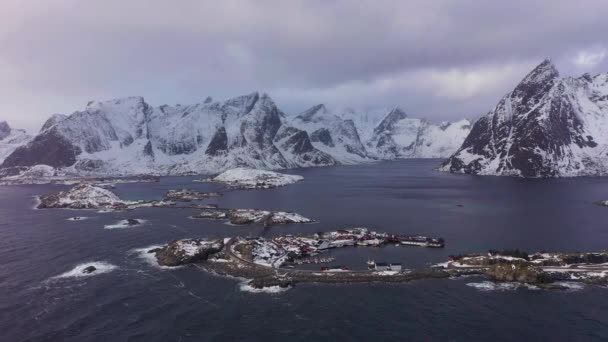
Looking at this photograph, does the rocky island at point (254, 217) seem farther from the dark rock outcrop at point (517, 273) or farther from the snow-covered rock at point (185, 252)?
the dark rock outcrop at point (517, 273)

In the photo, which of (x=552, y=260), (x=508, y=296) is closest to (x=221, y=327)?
(x=508, y=296)

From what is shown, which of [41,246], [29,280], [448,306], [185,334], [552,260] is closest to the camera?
[185,334]

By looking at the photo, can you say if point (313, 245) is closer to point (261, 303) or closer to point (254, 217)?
point (261, 303)

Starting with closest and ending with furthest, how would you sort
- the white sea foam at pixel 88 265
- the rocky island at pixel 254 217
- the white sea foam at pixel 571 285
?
the white sea foam at pixel 571 285 < the white sea foam at pixel 88 265 < the rocky island at pixel 254 217

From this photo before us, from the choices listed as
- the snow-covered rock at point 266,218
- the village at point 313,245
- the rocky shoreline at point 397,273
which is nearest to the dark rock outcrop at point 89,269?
the rocky shoreline at point 397,273

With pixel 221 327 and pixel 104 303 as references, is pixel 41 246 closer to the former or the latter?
pixel 104 303

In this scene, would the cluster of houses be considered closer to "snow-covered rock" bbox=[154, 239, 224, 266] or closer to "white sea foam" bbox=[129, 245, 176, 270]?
"snow-covered rock" bbox=[154, 239, 224, 266]

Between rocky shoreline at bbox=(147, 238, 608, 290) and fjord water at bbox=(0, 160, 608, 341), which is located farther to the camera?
rocky shoreline at bbox=(147, 238, 608, 290)

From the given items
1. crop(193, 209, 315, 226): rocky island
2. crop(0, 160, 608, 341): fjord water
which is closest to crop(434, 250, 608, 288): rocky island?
crop(0, 160, 608, 341): fjord water
